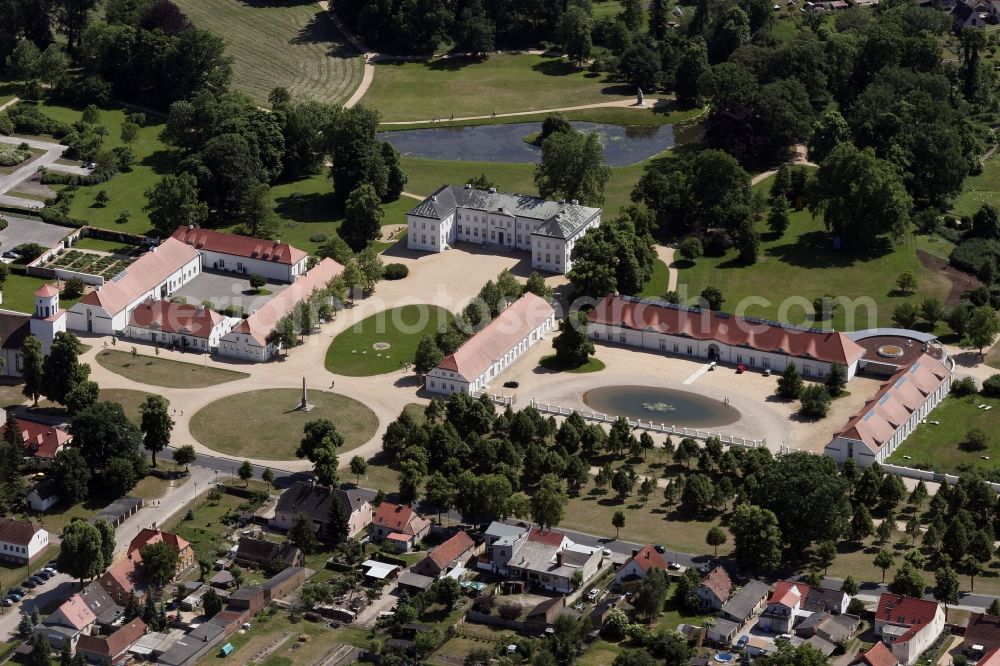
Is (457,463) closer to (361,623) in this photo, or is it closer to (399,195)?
(361,623)

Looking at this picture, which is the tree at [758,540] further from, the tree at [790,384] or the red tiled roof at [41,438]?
the red tiled roof at [41,438]

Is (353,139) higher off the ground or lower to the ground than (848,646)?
higher

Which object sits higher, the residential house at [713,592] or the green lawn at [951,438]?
the green lawn at [951,438]

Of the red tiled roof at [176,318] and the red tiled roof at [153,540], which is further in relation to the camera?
the red tiled roof at [176,318]

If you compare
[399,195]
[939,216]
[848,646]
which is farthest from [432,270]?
[848,646]

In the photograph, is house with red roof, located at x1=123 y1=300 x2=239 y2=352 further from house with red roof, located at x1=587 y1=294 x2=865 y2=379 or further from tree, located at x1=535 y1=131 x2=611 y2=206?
tree, located at x1=535 y1=131 x2=611 y2=206

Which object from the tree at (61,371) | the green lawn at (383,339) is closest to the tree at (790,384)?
the green lawn at (383,339)
